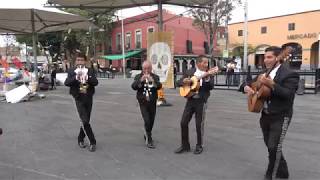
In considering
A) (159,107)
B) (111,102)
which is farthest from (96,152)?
(111,102)

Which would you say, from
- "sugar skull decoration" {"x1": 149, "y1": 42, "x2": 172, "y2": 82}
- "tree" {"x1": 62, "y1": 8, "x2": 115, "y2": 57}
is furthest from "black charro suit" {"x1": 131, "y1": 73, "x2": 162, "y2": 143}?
"tree" {"x1": 62, "y1": 8, "x2": 115, "y2": 57}

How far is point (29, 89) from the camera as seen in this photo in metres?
16.0

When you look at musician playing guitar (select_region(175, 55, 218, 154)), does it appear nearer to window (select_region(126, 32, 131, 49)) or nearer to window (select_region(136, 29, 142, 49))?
window (select_region(136, 29, 142, 49))

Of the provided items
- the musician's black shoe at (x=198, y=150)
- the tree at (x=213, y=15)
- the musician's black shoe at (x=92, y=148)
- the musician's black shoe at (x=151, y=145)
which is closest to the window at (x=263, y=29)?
→ the tree at (x=213, y=15)

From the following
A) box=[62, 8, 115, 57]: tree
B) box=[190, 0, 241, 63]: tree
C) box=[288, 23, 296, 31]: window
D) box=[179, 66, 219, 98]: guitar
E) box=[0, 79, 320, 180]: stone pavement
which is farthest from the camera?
box=[62, 8, 115, 57]: tree

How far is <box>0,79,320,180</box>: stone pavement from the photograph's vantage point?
225 inches

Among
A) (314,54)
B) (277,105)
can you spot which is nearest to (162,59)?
(277,105)

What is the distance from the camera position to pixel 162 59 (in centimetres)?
1331

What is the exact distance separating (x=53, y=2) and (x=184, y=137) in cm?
859

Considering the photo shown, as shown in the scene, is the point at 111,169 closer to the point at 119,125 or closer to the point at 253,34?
the point at 119,125

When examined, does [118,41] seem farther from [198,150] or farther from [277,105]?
[277,105]

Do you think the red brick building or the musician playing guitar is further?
the red brick building

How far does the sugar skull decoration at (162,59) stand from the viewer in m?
13.2

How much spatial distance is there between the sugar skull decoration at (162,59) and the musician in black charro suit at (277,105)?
811 cm
